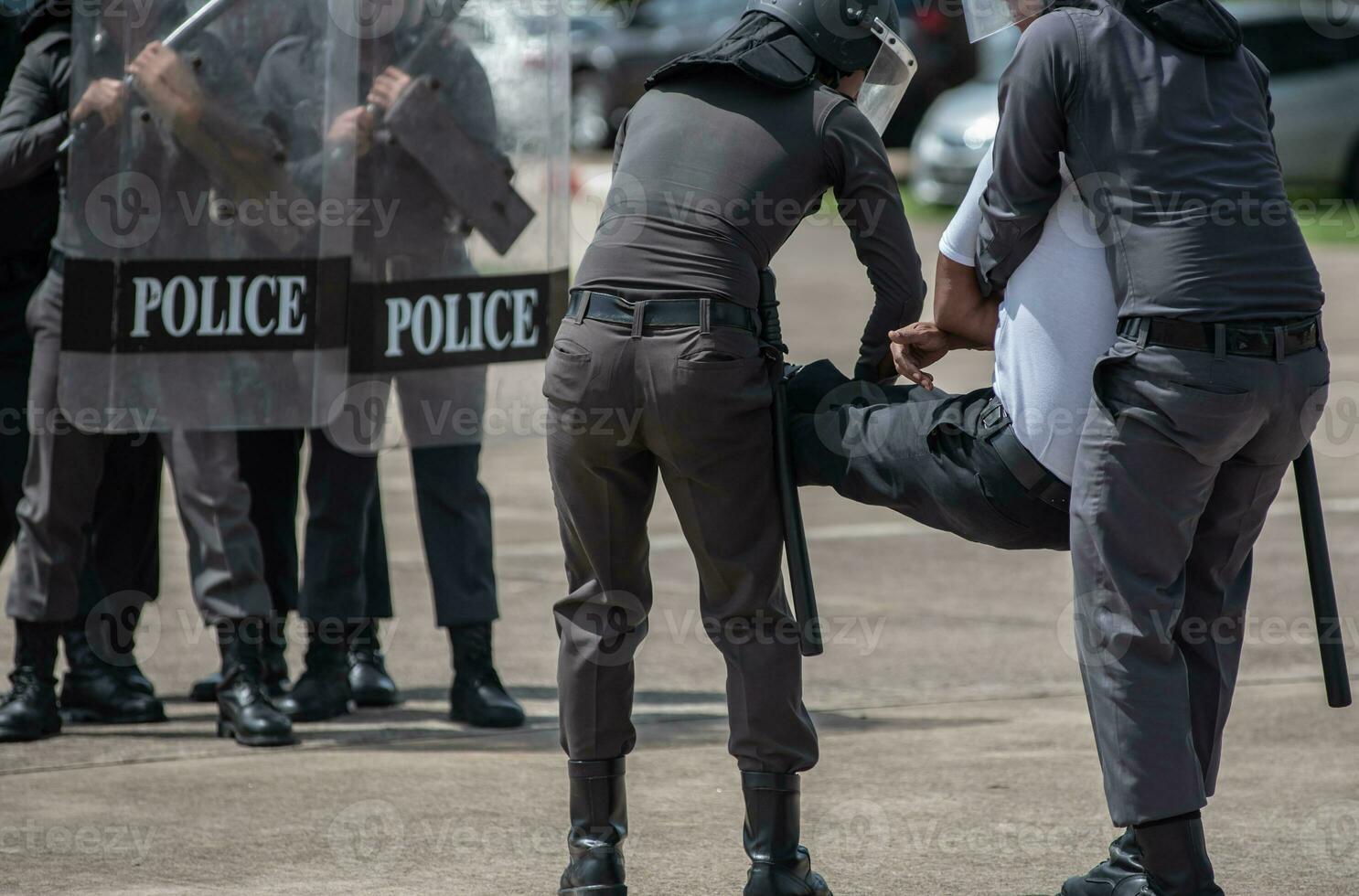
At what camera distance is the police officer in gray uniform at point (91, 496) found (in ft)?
A: 17.9

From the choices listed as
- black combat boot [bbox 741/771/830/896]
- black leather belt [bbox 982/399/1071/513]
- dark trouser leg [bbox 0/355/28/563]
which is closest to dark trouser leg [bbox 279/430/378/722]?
dark trouser leg [bbox 0/355/28/563]

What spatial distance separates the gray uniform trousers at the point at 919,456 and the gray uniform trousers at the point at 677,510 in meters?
0.12

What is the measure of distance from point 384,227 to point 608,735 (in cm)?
214

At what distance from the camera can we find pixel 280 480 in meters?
6.19

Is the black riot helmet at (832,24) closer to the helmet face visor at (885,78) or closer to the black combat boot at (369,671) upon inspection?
the helmet face visor at (885,78)

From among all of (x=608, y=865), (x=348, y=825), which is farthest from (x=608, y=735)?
(x=348, y=825)

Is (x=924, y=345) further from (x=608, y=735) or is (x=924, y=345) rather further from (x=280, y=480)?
(x=280, y=480)

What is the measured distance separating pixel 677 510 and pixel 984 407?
670 millimetres

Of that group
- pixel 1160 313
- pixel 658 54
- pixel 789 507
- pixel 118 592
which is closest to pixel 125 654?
pixel 118 592

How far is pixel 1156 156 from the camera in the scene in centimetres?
360

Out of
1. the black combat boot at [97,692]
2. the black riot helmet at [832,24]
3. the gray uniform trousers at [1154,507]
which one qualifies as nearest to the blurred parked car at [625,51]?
the black combat boot at [97,692]

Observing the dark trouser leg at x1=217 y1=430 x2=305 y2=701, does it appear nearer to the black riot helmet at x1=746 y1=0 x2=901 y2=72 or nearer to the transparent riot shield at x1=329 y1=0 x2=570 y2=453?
the transparent riot shield at x1=329 y1=0 x2=570 y2=453

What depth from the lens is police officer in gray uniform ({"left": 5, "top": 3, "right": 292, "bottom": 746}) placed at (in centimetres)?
546

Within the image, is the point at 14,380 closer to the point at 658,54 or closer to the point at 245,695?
the point at 245,695
